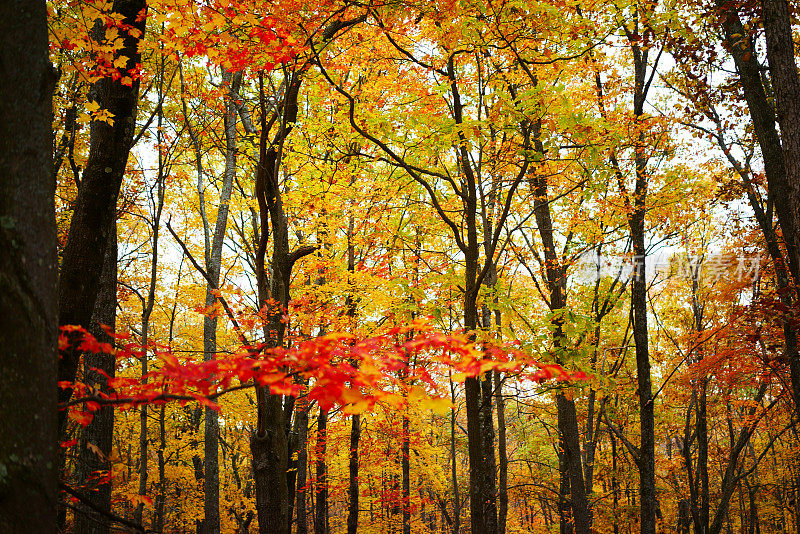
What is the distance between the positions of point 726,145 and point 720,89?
2.78 metres

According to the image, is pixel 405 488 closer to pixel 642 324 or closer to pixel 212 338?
pixel 212 338

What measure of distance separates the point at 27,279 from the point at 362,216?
10.4 meters

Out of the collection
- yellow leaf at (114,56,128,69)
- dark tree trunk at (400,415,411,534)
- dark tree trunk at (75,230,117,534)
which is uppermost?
yellow leaf at (114,56,128,69)

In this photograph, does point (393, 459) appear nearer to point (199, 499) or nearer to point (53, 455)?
point (199, 499)

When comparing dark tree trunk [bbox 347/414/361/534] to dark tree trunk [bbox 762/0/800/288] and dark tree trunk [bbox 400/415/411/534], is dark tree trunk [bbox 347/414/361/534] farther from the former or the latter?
dark tree trunk [bbox 762/0/800/288]

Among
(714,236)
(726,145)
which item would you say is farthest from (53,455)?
(714,236)

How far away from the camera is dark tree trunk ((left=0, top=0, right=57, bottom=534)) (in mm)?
1456

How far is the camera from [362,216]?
38.9ft

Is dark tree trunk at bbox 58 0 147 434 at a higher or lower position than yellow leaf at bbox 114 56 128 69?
lower

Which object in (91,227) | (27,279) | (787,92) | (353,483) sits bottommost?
(353,483)

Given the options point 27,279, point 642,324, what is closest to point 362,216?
point 642,324

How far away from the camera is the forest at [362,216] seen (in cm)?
218

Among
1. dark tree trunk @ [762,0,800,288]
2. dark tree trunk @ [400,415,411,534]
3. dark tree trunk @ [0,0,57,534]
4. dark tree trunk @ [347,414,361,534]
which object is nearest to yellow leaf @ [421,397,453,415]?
dark tree trunk @ [0,0,57,534]

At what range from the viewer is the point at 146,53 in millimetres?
8078
